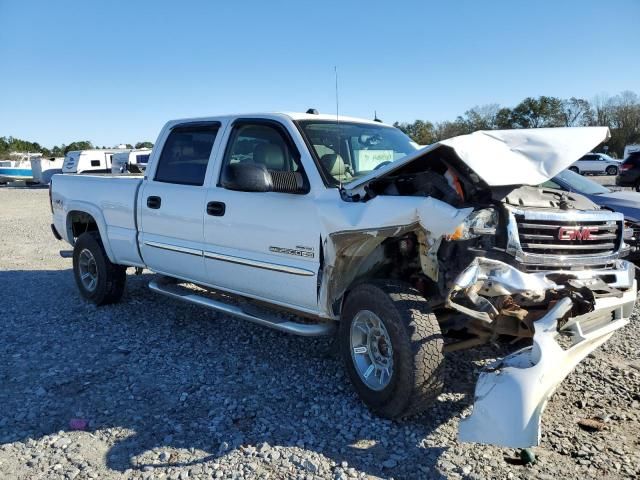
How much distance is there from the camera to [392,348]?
3467 millimetres

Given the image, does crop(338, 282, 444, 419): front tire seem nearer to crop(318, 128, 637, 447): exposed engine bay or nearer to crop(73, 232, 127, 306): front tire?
crop(318, 128, 637, 447): exposed engine bay

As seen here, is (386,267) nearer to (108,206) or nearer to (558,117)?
(108,206)

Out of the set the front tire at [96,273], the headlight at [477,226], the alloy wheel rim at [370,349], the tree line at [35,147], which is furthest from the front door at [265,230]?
the tree line at [35,147]

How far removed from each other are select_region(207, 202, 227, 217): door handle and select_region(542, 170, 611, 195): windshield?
15.7 ft

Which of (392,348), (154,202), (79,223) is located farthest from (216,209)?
(79,223)

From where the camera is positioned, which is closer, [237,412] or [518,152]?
[518,152]

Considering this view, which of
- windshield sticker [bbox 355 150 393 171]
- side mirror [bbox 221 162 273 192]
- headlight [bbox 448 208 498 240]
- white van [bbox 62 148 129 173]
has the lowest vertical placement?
headlight [bbox 448 208 498 240]

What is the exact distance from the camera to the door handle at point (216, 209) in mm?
4699

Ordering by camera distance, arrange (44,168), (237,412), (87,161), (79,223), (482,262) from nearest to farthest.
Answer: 1. (482,262)
2. (237,412)
3. (79,223)
4. (87,161)
5. (44,168)

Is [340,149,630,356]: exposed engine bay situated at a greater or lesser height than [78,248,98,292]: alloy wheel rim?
greater

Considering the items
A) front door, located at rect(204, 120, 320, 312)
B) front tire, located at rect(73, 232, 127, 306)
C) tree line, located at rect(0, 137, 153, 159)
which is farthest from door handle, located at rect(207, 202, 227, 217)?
tree line, located at rect(0, 137, 153, 159)

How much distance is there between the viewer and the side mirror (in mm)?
3967

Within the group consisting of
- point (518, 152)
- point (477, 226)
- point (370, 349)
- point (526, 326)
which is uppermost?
point (518, 152)

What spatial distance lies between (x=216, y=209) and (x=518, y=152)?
2517 millimetres
